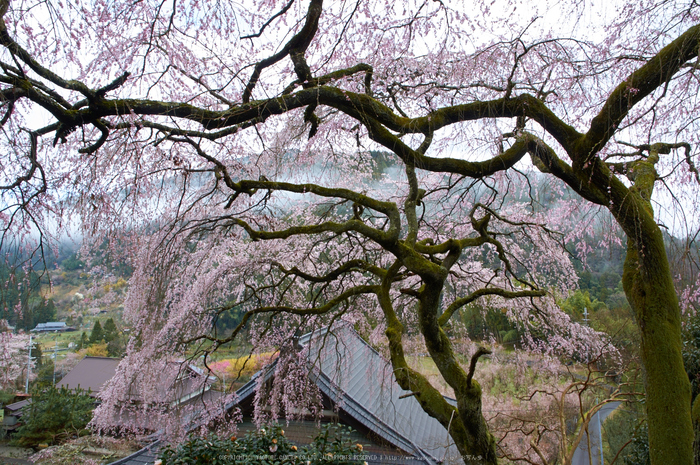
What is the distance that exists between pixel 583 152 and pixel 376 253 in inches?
98.4

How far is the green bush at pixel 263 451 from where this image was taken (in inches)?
136

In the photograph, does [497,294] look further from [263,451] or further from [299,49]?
[263,451]

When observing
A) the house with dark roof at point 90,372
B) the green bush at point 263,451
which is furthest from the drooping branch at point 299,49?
the house with dark roof at point 90,372

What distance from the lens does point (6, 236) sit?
86.9 inches

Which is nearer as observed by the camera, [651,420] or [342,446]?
[651,420]

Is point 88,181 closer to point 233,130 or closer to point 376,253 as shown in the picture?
point 233,130

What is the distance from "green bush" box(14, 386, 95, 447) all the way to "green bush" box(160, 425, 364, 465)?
837 cm

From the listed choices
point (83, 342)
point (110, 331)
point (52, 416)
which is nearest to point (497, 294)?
point (52, 416)

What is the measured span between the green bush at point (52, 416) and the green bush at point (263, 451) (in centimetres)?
837

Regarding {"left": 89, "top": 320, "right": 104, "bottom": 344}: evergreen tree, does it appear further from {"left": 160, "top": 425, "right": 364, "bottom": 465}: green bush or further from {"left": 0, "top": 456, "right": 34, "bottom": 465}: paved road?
{"left": 160, "top": 425, "right": 364, "bottom": 465}: green bush

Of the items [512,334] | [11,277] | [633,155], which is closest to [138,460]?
[11,277]

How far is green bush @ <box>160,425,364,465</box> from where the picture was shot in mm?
3451

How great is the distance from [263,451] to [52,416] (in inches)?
389

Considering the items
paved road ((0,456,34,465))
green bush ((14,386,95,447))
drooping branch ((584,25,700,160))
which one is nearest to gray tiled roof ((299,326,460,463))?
drooping branch ((584,25,700,160))
